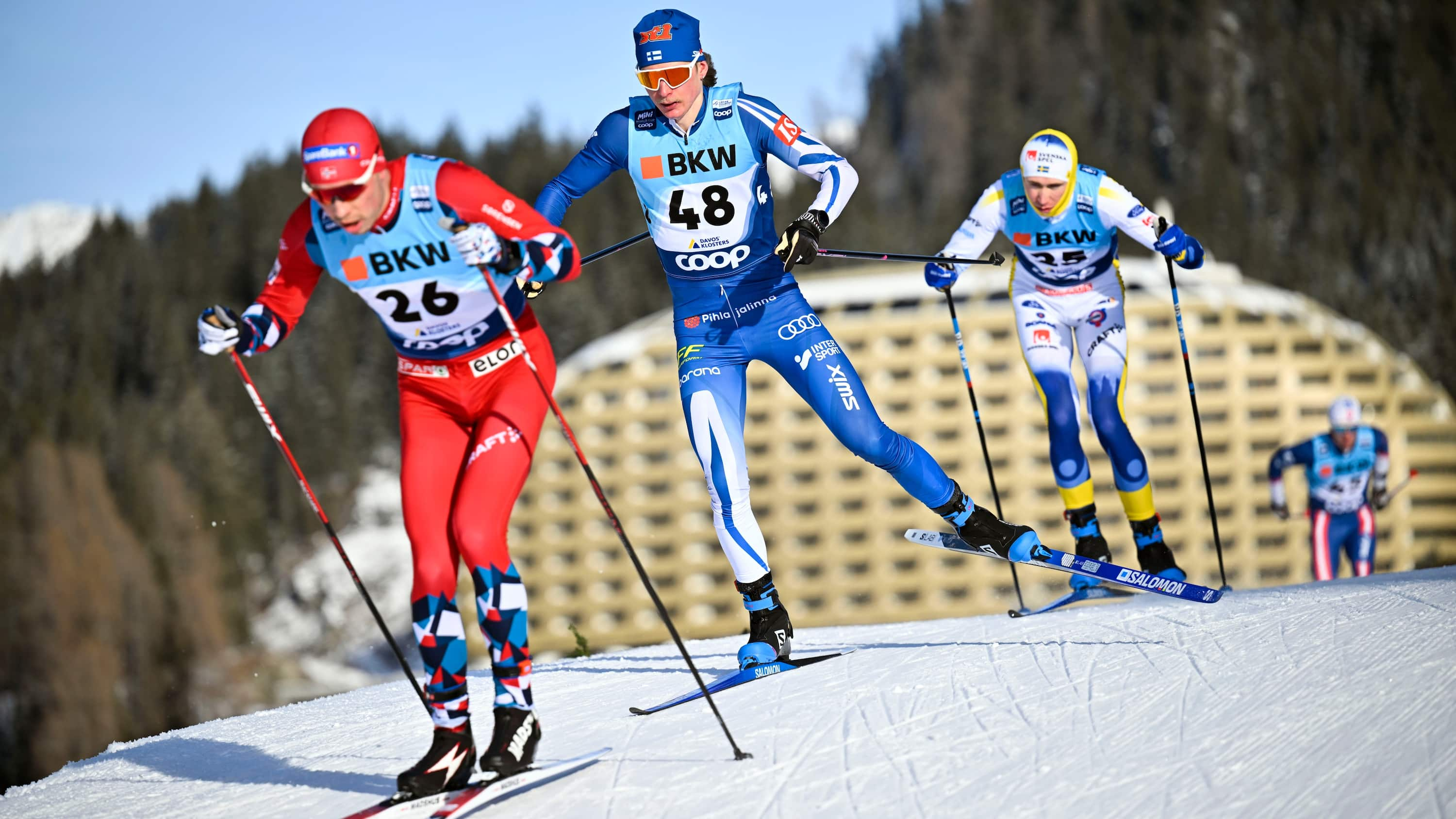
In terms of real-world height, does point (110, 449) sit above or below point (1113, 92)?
below

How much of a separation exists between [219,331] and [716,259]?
2.03 m

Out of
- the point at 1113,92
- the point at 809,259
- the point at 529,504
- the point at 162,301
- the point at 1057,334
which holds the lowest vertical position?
the point at 529,504

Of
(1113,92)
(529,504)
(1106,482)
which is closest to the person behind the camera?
(529,504)

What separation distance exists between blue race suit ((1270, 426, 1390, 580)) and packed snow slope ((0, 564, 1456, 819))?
407cm

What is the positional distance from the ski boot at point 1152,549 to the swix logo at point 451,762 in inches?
165

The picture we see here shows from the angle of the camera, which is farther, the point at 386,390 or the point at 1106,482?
the point at 386,390

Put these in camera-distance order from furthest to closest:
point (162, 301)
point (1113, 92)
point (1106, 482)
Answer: point (1113, 92) → point (162, 301) → point (1106, 482)

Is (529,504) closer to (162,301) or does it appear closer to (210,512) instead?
(210,512)

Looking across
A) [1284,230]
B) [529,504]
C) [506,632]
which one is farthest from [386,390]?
[506,632]

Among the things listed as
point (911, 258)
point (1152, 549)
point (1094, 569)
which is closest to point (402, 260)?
point (911, 258)

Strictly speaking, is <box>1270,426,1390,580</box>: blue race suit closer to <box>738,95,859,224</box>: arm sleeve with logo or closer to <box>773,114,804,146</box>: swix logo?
<box>738,95,859,224</box>: arm sleeve with logo

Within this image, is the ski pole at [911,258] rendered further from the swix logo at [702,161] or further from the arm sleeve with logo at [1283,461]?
the arm sleeve with logo at [1283,461]

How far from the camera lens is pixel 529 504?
2431 centimetres

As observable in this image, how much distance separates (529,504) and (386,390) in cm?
3522
